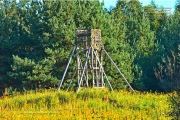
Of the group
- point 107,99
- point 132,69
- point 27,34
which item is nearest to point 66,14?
point 27,34

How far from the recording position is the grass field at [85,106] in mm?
12594

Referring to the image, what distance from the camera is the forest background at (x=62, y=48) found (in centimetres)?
2716

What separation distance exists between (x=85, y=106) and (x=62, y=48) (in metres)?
13.6

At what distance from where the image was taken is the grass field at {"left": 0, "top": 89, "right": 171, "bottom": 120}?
12.6 metres

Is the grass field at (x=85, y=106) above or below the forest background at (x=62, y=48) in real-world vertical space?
below

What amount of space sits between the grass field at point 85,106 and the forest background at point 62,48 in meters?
→ 10.4

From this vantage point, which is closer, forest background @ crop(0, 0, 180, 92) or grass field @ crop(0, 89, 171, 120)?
grass field @ crop(0, 89, 171, 120)

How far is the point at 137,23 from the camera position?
35500 mm

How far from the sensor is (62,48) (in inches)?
1096

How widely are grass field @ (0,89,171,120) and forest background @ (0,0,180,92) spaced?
10444 mm

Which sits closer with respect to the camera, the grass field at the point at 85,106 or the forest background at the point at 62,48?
the grass field at the point at 85,106

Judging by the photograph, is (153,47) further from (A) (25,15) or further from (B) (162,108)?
(B) (162,108)

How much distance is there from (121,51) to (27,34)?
5.14 meters

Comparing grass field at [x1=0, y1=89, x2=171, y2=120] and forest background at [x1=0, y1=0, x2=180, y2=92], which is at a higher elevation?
forest background at [x1=0, y1=0, x2=180, y2=92]
